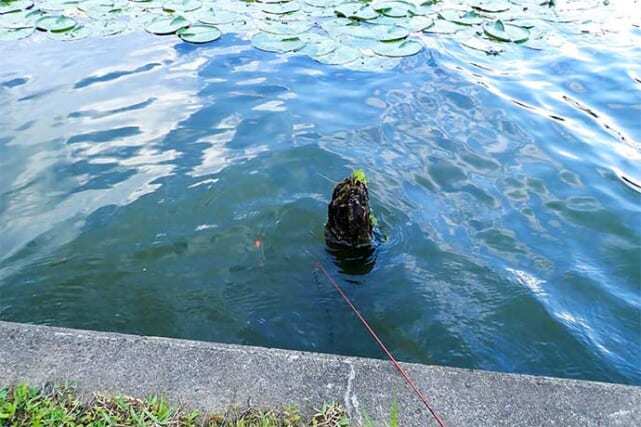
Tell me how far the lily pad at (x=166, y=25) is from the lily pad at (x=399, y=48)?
2135mm

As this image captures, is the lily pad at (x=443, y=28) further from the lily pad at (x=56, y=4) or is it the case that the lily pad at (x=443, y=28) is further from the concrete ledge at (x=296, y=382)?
the concrete ledge at (x=296, y=382)

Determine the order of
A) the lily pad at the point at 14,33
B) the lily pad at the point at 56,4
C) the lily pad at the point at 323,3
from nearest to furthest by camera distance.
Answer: the lily pad at the point at 14,33, the lily pad at the point at 56,4, the lily pad at the point at 323,3

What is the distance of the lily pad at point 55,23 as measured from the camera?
6.60 m

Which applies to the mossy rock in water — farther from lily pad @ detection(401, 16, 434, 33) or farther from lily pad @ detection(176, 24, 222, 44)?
lily pad @ detection(401, 16, 434, 33)

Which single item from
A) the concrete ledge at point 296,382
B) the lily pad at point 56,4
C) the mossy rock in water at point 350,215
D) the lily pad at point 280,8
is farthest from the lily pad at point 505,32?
the concrete ledge at point 296,382

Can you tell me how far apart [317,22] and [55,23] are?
2.83 metres

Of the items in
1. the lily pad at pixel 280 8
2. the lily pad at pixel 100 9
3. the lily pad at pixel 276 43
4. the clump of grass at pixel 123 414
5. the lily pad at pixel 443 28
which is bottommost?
the lily pad at pixel 276 43

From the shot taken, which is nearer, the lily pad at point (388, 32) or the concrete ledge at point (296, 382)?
the concrete ledge at point (296, 382)

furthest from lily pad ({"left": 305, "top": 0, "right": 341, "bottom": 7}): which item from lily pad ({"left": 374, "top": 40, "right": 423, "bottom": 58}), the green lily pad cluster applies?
lily pad ({"left": 374, "top": 40, "right": 423, "bottom": 58})

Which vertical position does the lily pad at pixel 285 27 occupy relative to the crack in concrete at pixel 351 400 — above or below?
above

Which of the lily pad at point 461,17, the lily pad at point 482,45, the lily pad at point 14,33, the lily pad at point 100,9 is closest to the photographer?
the lily pad at point 482,45

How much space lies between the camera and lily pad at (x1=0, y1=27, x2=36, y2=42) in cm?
641

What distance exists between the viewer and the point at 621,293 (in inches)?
141

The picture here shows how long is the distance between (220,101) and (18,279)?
246cm
